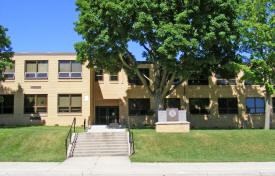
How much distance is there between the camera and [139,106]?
86.1ft

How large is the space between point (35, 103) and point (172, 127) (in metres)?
14.2

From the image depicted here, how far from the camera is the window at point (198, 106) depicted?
1053 inches

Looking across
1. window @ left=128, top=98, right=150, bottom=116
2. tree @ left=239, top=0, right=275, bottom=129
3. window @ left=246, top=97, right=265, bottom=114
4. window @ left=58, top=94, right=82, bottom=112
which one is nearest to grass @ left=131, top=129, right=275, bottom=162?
tree @ left=239, top=0, right=275, bottom=129

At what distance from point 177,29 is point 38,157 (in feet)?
35.2

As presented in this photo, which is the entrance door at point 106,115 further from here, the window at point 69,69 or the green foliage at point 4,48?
the green foliage at point 4,48

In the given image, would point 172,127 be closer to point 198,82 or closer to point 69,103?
point 198,82

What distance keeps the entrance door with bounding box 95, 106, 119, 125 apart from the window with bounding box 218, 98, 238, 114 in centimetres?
1107

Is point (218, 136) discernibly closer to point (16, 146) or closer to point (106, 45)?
point (106, 45)

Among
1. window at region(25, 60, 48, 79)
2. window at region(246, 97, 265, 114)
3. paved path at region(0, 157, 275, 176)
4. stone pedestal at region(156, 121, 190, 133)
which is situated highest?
window at region(25, 60, 48, 79)

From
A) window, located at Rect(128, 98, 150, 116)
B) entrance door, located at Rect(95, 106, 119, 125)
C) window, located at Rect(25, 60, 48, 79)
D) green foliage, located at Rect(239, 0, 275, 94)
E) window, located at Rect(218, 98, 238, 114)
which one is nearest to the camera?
green foliage, located at Rect(239, 0, 275, 94)

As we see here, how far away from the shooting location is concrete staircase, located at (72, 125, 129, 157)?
13.8m

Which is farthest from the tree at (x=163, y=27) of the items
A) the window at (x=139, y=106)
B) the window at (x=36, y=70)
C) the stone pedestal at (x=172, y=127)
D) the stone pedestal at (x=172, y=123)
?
the window at (x=139, y=106)

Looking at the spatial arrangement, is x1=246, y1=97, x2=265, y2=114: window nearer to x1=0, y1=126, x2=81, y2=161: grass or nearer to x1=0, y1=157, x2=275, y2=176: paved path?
x1=0, y1=157, x2=275, y2=176: paved path

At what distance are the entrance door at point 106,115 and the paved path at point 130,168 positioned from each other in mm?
14894
